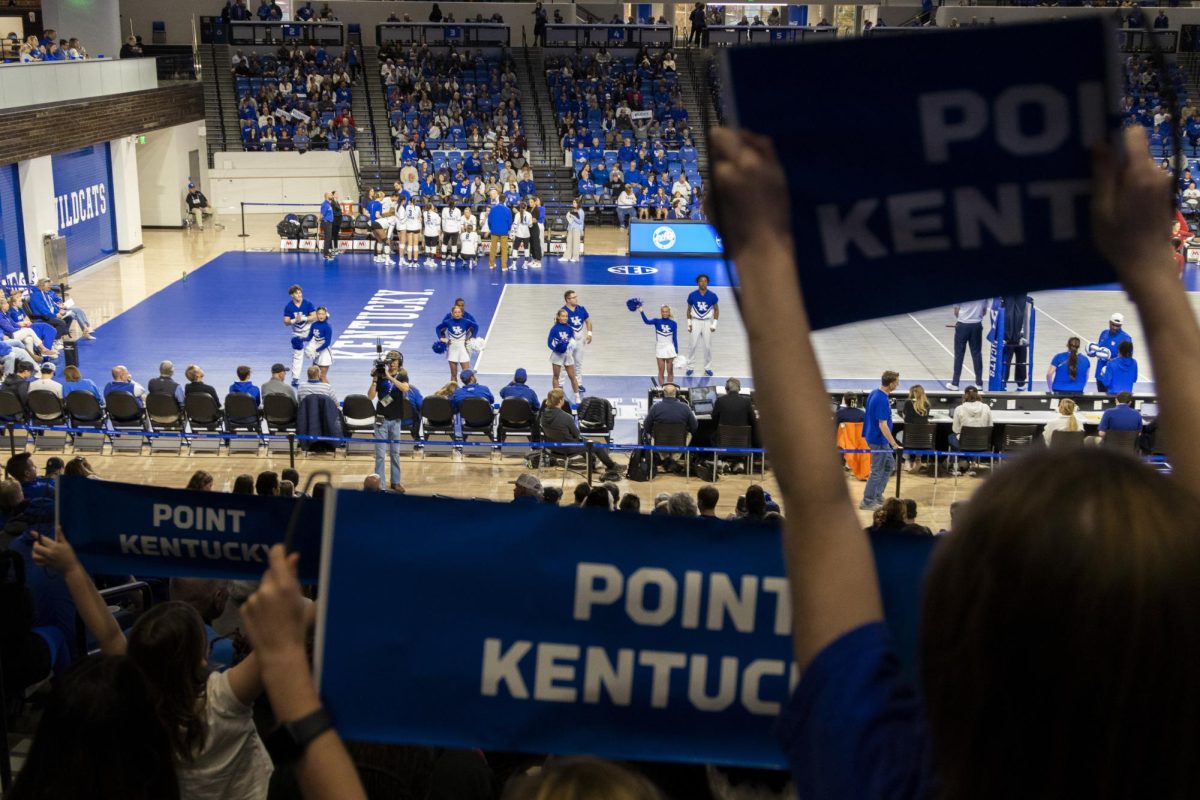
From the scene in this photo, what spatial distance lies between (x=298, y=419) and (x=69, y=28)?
23.0 meters

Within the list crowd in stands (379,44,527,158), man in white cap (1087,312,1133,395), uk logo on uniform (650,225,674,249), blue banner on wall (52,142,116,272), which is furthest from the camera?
crowd in stands (379,44,527,158)

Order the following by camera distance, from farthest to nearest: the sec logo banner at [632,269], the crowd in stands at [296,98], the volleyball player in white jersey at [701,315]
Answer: the crowd in stands at [296,98], the sec logo banner at [632,269], the volleyball player in white jersey at [701,315]

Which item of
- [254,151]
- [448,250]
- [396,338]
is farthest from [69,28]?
[396,338]

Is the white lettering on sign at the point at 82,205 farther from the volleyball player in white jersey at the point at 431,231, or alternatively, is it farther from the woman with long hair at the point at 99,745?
the woman with long hair at the point at 99,745

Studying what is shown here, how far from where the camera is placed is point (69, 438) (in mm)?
15516

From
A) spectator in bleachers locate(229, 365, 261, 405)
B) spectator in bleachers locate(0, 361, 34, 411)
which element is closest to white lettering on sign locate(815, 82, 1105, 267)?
spectator in bleachers locate(229, 365, 261, 405)

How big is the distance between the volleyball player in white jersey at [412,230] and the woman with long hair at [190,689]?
28248mm

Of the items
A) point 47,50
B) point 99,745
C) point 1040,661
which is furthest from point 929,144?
point 47,50

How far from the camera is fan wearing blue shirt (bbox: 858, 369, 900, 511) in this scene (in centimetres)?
1377

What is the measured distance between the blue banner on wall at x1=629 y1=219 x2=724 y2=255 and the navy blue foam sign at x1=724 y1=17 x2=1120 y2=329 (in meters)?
30.4

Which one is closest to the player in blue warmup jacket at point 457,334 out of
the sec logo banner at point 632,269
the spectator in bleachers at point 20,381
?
the spectator in bleachers at point 20,381

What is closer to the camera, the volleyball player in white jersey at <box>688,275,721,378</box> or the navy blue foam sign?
the navy blue foam sign

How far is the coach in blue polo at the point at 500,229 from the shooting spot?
1183 inches

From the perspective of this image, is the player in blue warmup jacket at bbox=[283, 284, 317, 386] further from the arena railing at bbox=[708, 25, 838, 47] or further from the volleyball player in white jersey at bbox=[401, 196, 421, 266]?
the arena railing at bbox=[708, 25, 838, 47]
